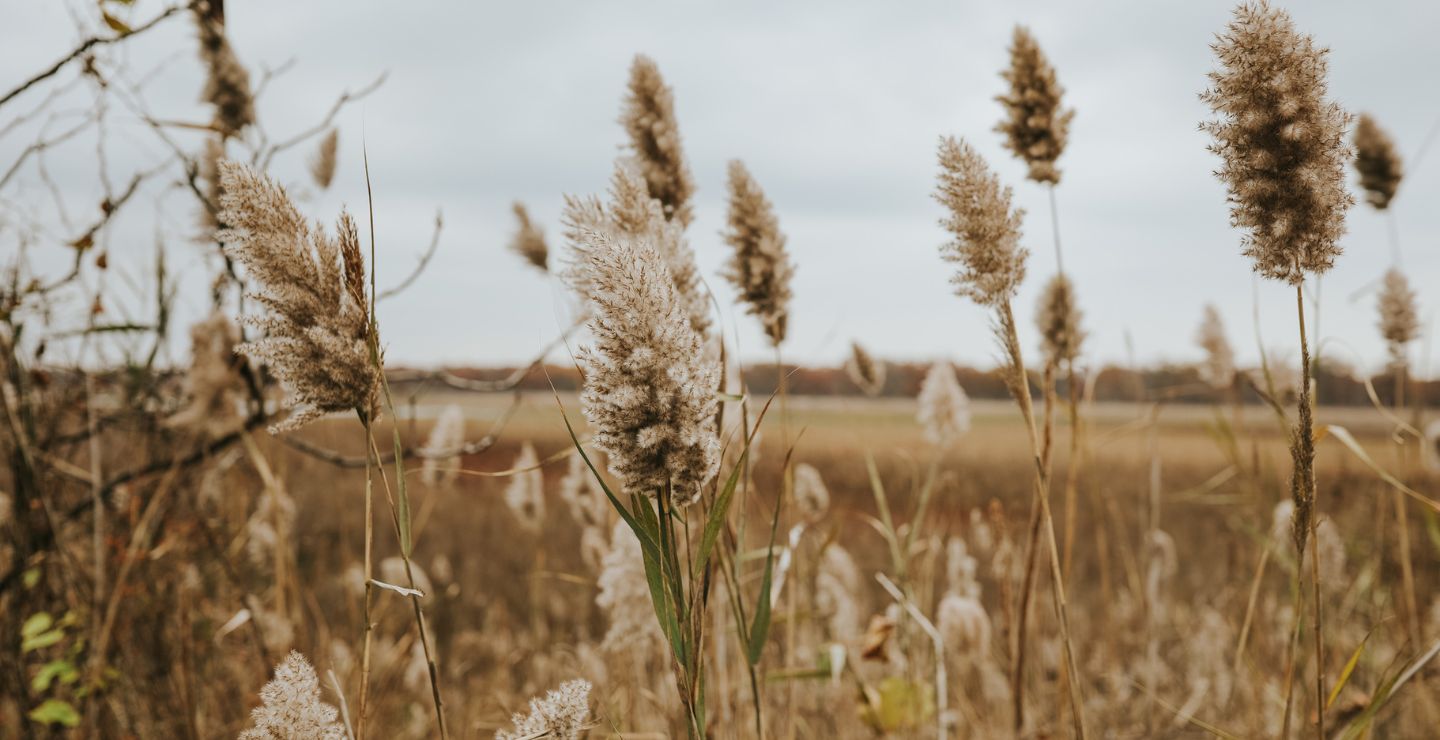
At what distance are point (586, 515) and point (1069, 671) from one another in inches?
86.4

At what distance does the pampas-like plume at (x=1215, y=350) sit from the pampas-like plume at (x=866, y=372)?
1.81m

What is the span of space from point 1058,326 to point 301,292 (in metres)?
2.02

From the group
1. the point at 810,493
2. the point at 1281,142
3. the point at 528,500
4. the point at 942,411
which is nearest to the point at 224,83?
the point at 528,500

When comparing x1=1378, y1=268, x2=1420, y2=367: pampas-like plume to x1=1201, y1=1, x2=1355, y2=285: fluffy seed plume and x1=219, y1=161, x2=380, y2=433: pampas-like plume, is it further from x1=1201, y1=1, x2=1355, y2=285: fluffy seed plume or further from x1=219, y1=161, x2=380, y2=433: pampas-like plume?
x1=219, y1=161, x2=380, y2=433: pampas-like plume

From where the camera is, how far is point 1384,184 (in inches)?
125

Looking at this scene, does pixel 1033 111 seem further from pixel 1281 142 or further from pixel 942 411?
pixel 942 411

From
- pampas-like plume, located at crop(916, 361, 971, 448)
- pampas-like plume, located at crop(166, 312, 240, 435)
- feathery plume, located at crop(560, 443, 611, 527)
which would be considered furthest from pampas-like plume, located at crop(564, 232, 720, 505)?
pampas-like plume, located at crop(916, 361, 971, 448)

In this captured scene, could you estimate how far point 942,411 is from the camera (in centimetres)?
366

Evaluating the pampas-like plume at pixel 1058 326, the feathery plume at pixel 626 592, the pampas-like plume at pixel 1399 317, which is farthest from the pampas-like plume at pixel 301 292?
the pampas-like plume at pixel 1399 317

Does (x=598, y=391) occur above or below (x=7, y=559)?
above

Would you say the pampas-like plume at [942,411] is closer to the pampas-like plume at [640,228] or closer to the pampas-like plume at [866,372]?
the pampas-like plume at [866,372]

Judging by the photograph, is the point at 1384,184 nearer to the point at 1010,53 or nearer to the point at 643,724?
the point at 1010,53

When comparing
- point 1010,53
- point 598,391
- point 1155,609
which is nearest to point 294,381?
point 598,391

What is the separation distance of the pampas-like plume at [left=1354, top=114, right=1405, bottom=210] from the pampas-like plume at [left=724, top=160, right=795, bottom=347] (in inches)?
104
